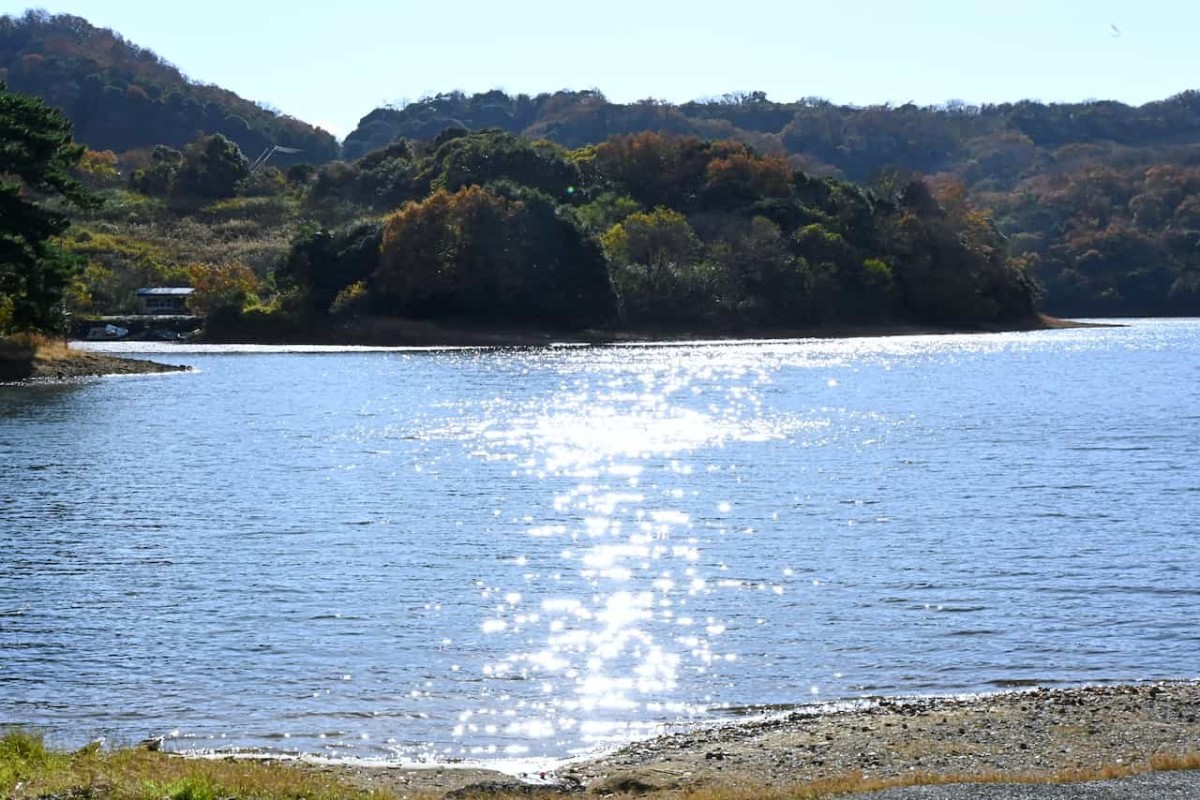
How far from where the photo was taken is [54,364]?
78.4 meters

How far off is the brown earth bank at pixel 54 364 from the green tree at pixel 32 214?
7.68 feet

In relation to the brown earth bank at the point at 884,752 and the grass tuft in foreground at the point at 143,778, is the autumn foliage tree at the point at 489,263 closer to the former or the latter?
the brown earth bank at the point at 884,752

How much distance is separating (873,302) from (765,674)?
134m

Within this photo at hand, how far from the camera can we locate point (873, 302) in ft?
496

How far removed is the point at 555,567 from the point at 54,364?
56.9 m

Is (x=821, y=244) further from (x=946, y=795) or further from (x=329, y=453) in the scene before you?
(x=946, y=795)

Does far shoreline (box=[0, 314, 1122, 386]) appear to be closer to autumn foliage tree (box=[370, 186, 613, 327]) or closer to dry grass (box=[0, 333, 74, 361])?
dry grass (box=[0, 333, 74, 361])

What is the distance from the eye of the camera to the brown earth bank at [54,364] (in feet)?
245

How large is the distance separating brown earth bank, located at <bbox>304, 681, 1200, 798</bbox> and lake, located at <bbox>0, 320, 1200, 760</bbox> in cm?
115

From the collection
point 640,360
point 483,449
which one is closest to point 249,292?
point 640,360

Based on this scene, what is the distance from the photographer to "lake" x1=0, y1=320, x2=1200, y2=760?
19344 mm

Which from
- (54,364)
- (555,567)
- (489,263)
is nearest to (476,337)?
(489,263)

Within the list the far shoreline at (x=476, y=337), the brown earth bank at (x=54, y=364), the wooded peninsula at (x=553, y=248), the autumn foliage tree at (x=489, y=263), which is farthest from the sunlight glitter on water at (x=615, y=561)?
the autumn foliage tree at (x=489, y=263)

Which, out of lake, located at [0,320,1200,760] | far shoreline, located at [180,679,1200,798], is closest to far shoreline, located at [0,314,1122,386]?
lake, located at [0,320,1200,760]
